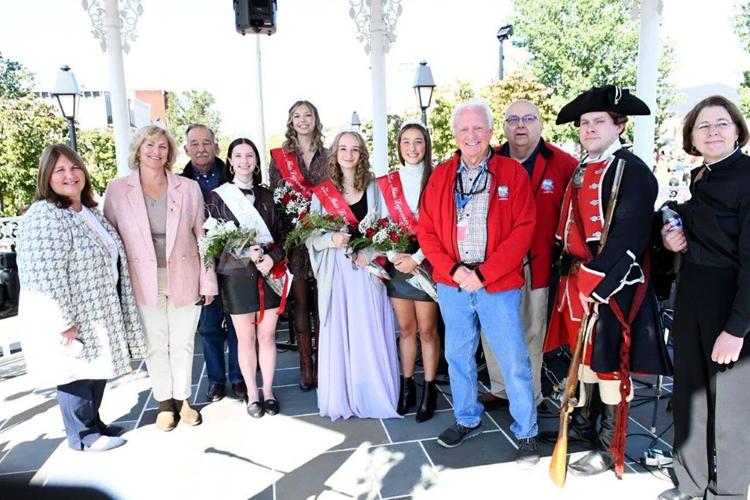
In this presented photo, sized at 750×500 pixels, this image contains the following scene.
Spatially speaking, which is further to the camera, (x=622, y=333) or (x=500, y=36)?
(x=500, y=36)

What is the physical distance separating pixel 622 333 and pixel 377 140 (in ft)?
11.4

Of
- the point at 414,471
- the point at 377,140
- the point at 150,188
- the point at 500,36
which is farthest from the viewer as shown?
the point at 500,36

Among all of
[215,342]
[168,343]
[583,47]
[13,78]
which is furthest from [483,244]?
[13,78]

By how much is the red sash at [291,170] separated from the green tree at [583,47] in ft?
65.3

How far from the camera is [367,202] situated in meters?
3.19

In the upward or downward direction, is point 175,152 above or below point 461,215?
above

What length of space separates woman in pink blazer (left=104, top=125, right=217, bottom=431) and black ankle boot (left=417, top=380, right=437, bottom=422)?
136 cm

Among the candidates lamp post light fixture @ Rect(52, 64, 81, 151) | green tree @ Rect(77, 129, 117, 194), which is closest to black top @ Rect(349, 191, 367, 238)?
lamp post light fixture @ Rect(52, 64, 81, 151)

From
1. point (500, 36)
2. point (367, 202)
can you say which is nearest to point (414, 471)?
point (367, 202)

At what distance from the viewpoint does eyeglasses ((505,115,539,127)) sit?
305cm

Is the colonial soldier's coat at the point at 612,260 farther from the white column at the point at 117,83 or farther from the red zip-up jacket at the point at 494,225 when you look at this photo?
the white column at the point at 117,83

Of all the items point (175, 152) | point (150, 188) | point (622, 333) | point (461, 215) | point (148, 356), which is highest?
point (175, 152)

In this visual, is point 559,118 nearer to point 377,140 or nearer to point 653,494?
point 653,494

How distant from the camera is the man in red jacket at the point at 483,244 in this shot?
2582 millimetres
